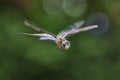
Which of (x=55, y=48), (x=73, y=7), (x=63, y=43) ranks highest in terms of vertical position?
(x=73, y=7)

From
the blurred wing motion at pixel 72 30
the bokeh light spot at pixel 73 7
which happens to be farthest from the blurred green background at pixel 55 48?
the blurred wing motion at pixel 72 30

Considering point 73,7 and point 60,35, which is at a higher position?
point 73,7

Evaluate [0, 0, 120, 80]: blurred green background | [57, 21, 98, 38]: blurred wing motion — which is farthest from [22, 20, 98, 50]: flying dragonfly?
[0, 0, 120, 80]: blurred green background

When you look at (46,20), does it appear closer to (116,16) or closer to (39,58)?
(39,58)

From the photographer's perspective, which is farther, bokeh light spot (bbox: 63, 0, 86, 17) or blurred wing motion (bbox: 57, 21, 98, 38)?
bokeh light spot (bbox: 63, 0, 86, 17)

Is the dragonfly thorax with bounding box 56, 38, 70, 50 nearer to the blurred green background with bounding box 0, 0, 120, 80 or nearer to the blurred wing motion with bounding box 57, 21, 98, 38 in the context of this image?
the blurred wing motion with bounding box 57, 21, 98, 38

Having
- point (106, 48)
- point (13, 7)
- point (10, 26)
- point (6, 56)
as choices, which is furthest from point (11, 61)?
point (106, 48)

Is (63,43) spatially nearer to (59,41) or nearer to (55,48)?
(59,41)

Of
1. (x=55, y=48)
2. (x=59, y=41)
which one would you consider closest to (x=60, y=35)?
(x=59, y=41)
